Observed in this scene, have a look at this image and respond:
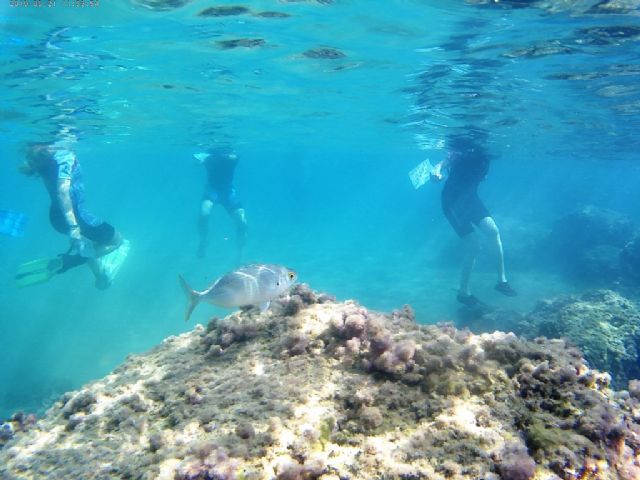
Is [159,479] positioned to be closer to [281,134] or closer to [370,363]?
[370,363]

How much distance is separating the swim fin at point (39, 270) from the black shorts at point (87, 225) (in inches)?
54.3

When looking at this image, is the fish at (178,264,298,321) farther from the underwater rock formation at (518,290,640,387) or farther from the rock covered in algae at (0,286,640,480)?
the underwater rock formation at (518,290,640,387)

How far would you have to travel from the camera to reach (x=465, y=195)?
683 inches

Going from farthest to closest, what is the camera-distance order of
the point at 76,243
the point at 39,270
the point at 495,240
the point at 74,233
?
the point at 495,240
the point at 74,233
the point at 76,243
the point at 39,270

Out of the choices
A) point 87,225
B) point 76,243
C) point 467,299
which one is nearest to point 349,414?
point 76,243

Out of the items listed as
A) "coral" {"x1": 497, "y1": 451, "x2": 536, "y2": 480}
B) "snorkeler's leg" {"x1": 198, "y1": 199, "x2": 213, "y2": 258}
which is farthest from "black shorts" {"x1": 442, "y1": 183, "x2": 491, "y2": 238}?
"coral" {"x1": 497, "y1": 451, "x2": 536, "y2": 480}

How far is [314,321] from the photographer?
476cm

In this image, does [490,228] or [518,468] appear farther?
[490,228]

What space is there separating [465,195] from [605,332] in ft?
25.0

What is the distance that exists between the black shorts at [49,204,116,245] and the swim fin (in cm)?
138

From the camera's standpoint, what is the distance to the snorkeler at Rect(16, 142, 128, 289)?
499 inches

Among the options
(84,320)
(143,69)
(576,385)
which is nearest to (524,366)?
(576,385)

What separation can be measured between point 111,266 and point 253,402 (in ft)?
47.1

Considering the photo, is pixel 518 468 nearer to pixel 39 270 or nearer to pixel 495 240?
pixel 39 270
